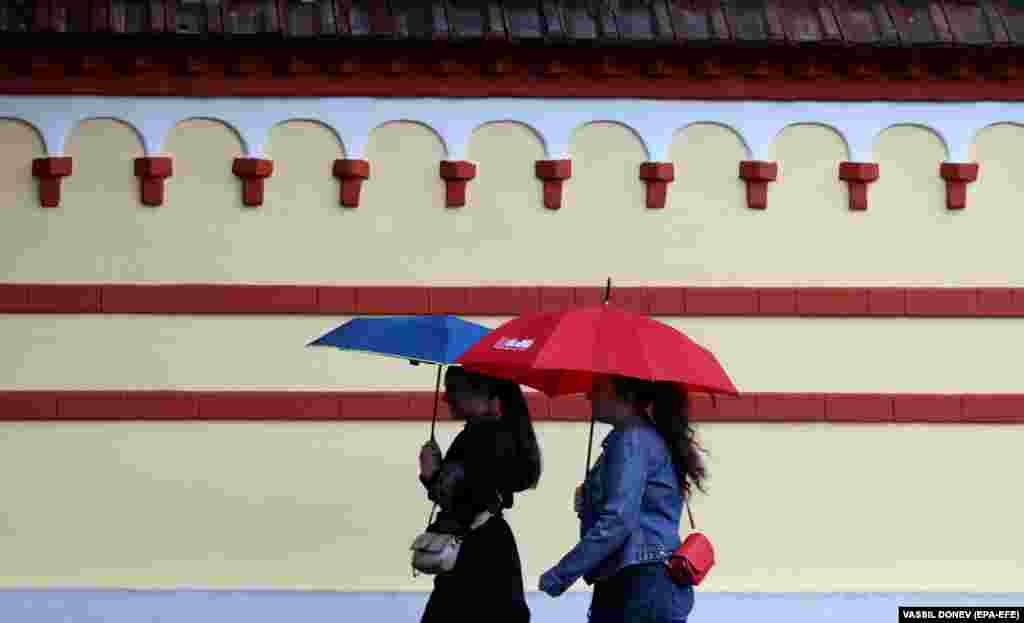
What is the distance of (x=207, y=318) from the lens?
36.9ft

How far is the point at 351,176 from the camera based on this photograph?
11.3m

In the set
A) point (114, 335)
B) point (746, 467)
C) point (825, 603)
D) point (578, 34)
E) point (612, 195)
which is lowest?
point (825, 603)

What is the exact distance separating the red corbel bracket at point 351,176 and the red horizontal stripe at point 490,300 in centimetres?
50

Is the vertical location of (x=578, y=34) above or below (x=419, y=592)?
Result: above

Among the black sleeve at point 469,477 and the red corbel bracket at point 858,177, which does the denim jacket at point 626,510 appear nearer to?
the black sleeve at point 469,477

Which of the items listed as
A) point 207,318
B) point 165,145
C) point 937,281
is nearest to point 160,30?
point 165,145

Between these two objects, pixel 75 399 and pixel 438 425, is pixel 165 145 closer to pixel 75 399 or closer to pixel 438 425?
pixel 75 399

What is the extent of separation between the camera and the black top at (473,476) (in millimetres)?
8469

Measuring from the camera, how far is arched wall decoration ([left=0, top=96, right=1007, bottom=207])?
11156mm

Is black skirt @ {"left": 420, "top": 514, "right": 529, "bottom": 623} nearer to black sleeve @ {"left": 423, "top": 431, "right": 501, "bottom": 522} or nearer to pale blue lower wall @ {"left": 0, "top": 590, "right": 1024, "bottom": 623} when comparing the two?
black sleeve @ {"left": 423, "top": 431, "right": 501, "bottom": 522}

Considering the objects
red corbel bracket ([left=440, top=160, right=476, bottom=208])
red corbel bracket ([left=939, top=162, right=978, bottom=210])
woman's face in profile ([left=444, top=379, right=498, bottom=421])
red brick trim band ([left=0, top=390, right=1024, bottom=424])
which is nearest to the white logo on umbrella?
woman's face in profile ([left=444, top=379, right=498, bottom=421])

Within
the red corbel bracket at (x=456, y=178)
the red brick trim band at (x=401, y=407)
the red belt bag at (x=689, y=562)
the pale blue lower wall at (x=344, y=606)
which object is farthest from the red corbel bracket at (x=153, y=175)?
the red belt bag at (x=689, y=562)

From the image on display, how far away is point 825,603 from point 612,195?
262cm

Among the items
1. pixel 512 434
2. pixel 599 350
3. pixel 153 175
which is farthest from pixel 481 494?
pixel 153 175
